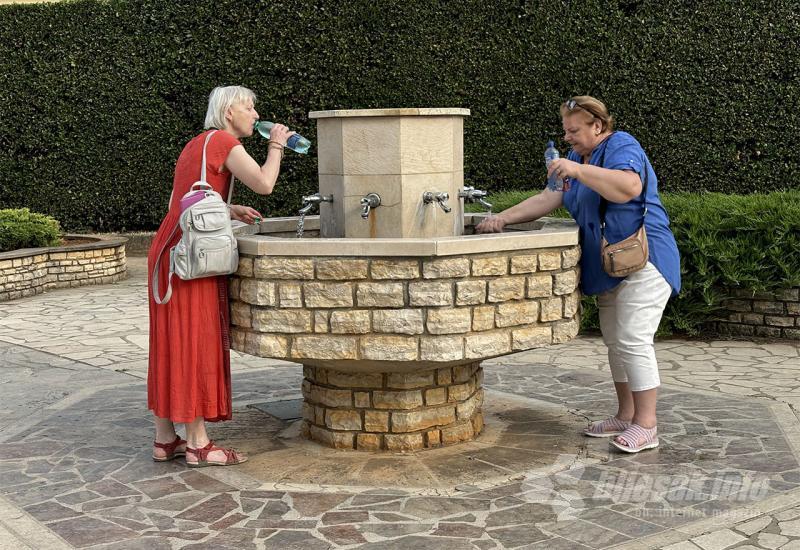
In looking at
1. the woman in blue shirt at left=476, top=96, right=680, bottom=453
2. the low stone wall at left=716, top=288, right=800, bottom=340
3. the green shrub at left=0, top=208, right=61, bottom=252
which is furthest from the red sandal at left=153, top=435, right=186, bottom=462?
the green shrub at left=0, top=208, right=61, bottom=252

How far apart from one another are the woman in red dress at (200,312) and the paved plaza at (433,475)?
14.4 inches

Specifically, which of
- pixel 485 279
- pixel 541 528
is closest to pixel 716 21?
pixel 485 279

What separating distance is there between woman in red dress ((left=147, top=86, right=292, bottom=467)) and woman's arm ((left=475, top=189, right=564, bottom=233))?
4.20 ft

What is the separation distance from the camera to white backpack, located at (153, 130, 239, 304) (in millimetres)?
4410

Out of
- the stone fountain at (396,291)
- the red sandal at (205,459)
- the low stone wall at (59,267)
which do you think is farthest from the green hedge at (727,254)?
the low stone wall at (59,267)

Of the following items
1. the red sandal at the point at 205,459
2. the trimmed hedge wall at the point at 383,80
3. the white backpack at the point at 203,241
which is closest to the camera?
the white backpack at the point at 203,241

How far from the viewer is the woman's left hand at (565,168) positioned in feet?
15.1

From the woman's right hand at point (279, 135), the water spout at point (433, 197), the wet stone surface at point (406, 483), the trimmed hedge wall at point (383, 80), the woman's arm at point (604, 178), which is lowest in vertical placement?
the wet stone surface at point (406, 483)

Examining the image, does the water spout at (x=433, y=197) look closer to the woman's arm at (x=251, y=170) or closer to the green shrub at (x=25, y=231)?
the woman's arm at (x=251, y=170)

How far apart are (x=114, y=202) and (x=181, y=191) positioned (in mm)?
9264

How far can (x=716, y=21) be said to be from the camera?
37.8 ft

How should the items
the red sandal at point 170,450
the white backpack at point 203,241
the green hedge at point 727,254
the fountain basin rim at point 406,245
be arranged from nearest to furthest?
the fountain basin rim at point 406,245 < the white backpack at point 203,241 < the red sandal at point 170,450 < the green hedge at point 727,254

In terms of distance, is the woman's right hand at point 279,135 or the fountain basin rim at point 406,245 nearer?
the fountain basin rim at point 406,245

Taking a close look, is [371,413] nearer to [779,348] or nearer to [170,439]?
[170,439]
